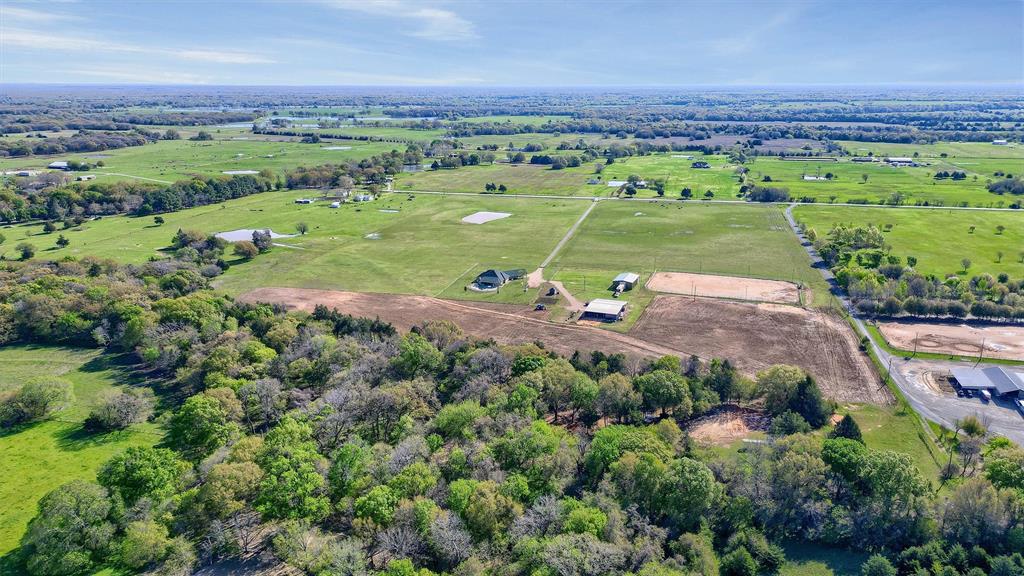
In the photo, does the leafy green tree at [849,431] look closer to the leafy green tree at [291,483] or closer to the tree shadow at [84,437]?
the leafy green tree at [291,483]

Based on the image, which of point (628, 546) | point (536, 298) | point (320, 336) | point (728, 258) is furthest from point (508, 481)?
point (728, 258)

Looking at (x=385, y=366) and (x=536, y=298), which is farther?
(x=536, y=298)

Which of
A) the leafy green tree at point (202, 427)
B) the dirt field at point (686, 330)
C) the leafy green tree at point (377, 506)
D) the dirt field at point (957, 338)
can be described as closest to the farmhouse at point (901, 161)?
the dirt field at point (957, 338)

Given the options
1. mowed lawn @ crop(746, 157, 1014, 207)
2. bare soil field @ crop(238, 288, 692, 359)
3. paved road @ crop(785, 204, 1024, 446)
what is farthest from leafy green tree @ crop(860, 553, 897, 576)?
mowed lawn @ crop(746, 157, 1014, 207)

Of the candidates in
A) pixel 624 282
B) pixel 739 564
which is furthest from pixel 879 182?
pixel 739 564

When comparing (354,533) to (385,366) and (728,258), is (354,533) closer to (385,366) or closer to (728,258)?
(385,366)

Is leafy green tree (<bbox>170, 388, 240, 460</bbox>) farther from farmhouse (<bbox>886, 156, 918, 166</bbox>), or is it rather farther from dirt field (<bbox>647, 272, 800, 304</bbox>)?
farmhouse (<bbox>886, 156, 918, 166</bbox>)

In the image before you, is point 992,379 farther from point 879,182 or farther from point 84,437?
point 879,182
